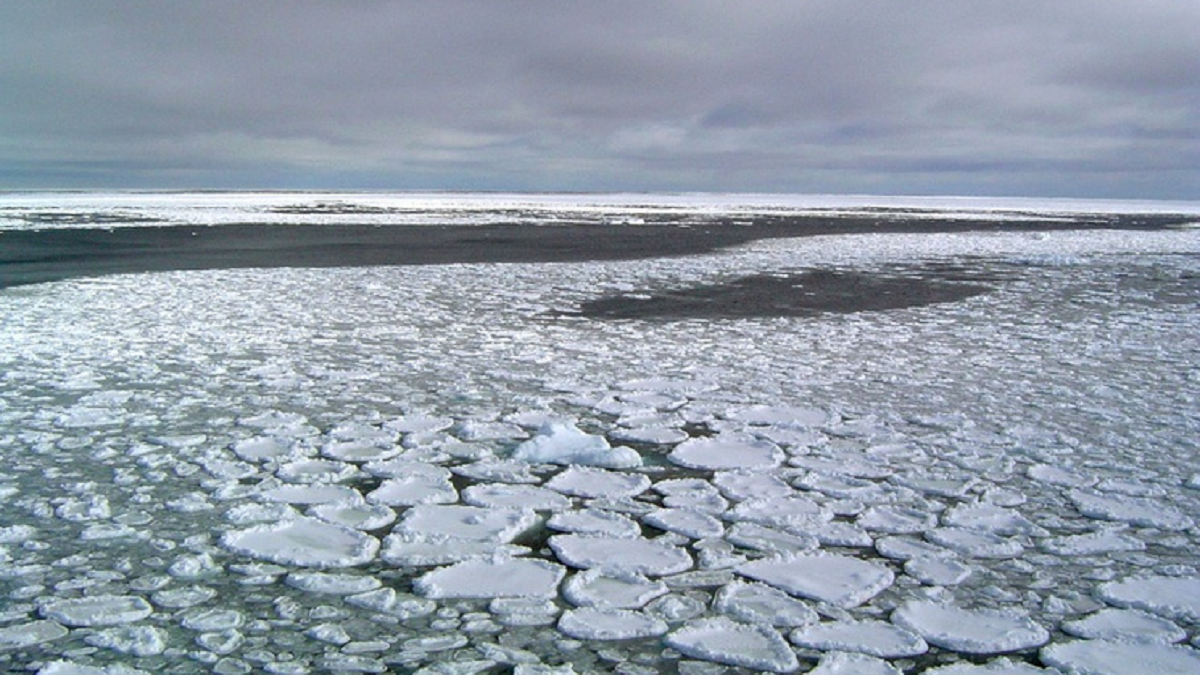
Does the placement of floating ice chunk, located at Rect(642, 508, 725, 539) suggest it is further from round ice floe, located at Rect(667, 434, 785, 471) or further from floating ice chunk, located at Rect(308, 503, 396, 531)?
floating ice chunk, located at Rect(308, 503, 396, 531)

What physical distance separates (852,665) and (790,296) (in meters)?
9.11

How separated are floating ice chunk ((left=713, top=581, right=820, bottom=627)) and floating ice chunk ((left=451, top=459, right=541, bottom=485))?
1394 mm

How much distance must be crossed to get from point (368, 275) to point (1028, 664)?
1197 cm

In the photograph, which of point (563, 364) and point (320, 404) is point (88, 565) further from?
point (563, 364)

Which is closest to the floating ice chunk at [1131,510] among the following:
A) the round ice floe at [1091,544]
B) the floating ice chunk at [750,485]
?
the round ice floe at [1091,544]

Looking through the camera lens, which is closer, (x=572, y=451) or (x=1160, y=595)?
(x=1160, y=595)

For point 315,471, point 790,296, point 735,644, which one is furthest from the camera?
point 790,296

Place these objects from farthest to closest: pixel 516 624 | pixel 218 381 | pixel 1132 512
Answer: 1. pixel 218 381
2. pixel 1132 512
3. pixel 516 624

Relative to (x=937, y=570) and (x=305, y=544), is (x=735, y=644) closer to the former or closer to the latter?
(x=937, y=570)

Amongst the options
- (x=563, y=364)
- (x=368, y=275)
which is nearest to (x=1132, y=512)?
(x=563, y=364)

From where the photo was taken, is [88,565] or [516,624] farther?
[88,565]

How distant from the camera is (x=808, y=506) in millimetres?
3908

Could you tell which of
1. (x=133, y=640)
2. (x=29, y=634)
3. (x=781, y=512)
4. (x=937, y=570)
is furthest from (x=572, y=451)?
(x=29, y=634)

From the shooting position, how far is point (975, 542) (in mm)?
3492
